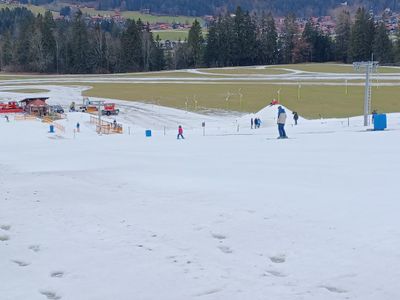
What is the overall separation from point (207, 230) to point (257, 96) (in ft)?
161

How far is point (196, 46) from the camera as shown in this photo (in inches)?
4690

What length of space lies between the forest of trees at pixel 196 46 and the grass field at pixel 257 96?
44.5 m

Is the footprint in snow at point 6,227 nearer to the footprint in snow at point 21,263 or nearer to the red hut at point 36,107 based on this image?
the footprint in snow at point 21,263

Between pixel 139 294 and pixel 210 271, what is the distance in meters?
0.87

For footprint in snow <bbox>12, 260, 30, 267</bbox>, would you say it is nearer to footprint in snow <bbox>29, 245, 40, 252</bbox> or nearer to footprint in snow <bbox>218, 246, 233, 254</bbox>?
footprint in snow <bbox>29, 245, 40, 252</bbox>

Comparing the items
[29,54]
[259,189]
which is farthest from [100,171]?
[29,54]

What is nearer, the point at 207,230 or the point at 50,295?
the point at 50,295

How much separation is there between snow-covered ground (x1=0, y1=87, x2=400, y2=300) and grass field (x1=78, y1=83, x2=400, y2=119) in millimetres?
31438

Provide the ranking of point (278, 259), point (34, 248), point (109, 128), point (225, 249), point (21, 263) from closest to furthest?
point (278, 259)
point (21, 263)
point (225, 249)
point (34, 248)
point (109, 128)

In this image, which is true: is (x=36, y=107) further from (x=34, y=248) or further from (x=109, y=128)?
(x=34, y=248)

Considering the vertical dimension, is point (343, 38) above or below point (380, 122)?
above

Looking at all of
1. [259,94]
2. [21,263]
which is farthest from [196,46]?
[21,263]

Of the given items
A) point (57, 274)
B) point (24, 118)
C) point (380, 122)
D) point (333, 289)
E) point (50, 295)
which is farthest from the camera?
point (24, 118)

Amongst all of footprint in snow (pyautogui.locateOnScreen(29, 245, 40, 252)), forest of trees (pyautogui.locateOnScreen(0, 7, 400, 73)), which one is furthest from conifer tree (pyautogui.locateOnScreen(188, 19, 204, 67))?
footprint in snow (pyautogui.locateOnScreen(29, 245, 40, 252))
